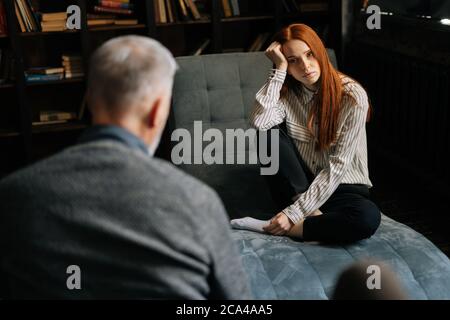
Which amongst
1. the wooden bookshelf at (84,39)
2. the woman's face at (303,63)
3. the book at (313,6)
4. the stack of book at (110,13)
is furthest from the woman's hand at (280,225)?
the book at (313,6)

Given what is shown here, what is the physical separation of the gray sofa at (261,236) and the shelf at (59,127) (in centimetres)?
126

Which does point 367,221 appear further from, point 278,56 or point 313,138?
point 278,56

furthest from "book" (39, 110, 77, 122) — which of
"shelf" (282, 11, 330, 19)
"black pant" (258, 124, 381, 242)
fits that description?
"black pant" (258, 124, 381, 242)

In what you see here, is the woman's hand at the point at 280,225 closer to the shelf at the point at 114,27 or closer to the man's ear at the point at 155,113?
the man's ear at the point at 155,113

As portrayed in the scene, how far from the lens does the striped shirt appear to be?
240cm

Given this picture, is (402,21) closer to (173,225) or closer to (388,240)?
(388,240)

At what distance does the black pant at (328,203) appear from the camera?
89.8 inches

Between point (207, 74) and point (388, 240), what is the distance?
1.33 meters

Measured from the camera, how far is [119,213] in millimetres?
1070

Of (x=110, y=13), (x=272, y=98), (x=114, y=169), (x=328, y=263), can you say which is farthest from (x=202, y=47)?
(x=114, y=169)

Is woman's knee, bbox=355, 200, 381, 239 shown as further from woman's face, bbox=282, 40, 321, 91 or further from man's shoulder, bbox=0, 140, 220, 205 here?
man's shoulder, bbox=0, 140, 220, 205

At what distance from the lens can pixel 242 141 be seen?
3088 millimetres

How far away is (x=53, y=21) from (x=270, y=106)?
2.00 metres

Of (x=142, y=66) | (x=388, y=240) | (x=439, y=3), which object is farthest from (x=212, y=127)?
(x=142, y=66)
